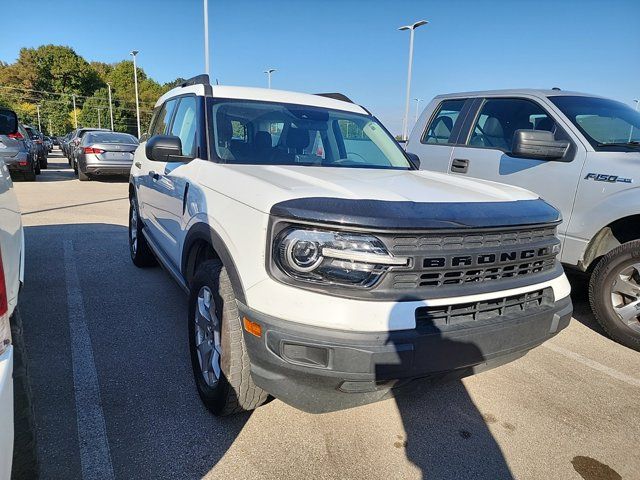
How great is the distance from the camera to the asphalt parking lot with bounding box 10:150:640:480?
2.13 metres

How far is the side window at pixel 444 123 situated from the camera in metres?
5.21

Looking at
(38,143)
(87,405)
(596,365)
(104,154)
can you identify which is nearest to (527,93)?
(596,365)

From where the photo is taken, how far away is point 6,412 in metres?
1.24

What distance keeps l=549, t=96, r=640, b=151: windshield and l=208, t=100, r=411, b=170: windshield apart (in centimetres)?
188

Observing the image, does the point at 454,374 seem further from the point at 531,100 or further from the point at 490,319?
the point at 531,100

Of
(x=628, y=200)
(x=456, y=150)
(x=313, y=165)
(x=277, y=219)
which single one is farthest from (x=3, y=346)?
(x=456, y=150)

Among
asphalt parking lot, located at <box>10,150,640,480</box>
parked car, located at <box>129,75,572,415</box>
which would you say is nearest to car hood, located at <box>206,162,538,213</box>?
parked car, located at <box>129,75,572,415</box>

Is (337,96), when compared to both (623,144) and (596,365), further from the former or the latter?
(596,365)

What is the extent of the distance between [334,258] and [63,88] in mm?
87085

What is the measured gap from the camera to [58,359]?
2979 mm

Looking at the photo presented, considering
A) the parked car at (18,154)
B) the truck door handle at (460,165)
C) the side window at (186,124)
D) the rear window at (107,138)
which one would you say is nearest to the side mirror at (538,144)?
the truck door handle at (460,165)

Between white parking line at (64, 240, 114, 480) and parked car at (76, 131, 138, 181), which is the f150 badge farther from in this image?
parked car at (76, 131, 138, 181)

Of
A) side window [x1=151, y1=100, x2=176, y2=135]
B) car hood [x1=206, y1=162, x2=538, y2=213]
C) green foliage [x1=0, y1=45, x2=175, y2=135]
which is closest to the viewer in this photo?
car hood [x1=206, y1=162, x2=538, y2=213]

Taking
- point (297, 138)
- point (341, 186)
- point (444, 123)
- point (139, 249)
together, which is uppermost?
point (444, 123)
